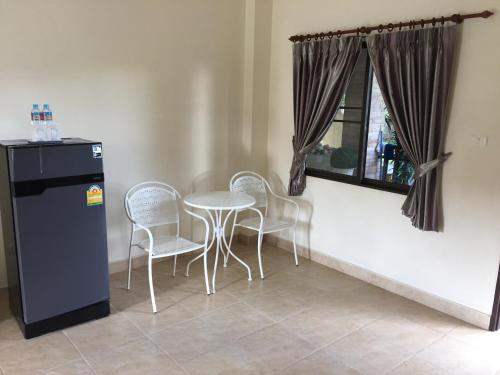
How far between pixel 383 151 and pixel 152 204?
1.97m

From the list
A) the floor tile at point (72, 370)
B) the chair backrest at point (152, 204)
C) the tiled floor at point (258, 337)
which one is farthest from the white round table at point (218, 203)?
the floor tile at point (72, 370)

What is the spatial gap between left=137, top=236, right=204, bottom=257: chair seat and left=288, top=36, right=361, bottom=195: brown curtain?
129cm

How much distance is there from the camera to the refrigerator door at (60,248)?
2.51 metres

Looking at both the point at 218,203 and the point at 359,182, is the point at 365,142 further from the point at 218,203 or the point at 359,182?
the point at 218,203

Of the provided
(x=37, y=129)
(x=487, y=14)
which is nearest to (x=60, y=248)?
(x=37, y=129)

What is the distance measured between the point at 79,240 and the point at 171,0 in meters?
2.16

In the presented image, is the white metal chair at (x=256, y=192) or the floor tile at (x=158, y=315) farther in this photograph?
the white metal chair at (x=256, y=192)

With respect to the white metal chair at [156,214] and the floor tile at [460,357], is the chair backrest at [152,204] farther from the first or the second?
the floor tile at [460,357]

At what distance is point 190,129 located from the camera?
12.9 feet

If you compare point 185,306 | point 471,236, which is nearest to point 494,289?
point 471,236

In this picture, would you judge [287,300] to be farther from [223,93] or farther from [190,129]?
[223,93]

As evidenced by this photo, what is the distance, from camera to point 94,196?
8.91ft

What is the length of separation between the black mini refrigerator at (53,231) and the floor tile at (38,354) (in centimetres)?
8

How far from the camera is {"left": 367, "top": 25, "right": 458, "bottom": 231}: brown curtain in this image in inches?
113
